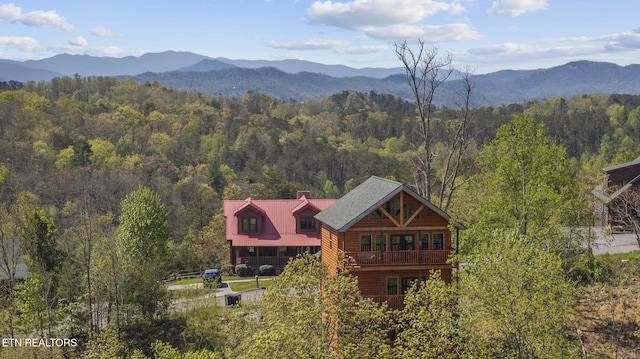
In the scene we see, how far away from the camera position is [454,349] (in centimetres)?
2780

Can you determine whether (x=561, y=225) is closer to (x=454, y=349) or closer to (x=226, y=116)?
(x=454, y=349)

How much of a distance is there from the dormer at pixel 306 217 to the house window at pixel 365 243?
79.8ft

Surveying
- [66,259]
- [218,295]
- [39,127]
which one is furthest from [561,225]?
[39,127]

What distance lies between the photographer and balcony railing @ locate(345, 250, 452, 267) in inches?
1389

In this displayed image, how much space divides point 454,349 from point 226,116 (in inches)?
6992

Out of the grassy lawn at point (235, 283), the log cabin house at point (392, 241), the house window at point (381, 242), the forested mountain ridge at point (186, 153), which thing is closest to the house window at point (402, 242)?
the log cabin house at point (392, 241)

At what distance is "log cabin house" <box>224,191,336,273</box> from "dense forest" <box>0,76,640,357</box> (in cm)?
282

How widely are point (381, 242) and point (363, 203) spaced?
2.49 m

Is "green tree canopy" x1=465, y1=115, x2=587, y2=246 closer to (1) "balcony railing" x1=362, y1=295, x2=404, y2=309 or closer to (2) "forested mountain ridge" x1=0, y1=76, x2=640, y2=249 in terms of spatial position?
(1) "balcony railing" x1=362, y1=295, x2=404, y2=309

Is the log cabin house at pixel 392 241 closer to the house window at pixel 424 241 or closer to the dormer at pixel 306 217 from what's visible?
the house window at pixel 424 241

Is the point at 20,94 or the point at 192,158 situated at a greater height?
the point at 20,94

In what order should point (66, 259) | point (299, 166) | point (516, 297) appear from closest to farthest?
point (516, 297)
point (66, 259)
point (299, 166)

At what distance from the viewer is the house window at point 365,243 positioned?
3572 centimetres

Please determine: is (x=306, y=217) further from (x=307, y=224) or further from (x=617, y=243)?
(x=617, y=243)
